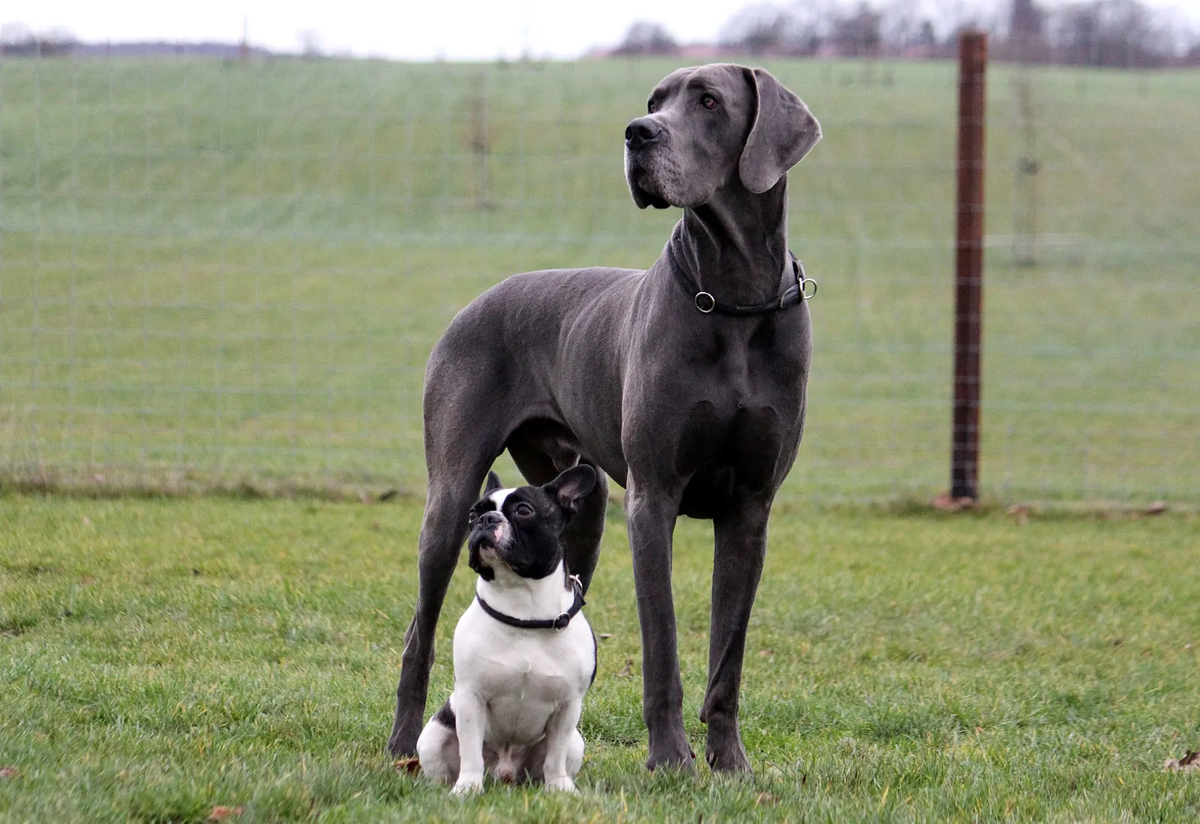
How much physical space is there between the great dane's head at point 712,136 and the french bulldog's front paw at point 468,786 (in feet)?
5.36

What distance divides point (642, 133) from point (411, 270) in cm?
886

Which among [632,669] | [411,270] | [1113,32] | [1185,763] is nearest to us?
[1185,763]

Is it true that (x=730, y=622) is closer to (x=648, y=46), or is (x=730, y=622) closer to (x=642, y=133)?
(x=642, y=133)

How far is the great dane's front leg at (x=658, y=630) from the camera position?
4023 mm

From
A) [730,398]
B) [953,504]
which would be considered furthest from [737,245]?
[953,504]

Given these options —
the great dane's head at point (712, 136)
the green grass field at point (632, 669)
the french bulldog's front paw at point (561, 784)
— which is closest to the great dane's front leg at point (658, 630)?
the green grass field at point (632, 669)

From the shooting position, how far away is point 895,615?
6.85m

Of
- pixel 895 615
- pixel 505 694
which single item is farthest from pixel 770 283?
pixel 895 615

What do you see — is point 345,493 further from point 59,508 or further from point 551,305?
point 551,305

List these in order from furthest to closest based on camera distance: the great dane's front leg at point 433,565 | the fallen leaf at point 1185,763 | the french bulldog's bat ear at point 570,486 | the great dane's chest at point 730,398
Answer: the great dane's front leg at point 433,565 < the fallen leaf at point 1185,763 < the french bulldog's bat ear at point 570,486 < the great dane's chest at point 730,398

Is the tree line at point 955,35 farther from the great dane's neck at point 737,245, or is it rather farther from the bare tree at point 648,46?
the great dane's neck at point 737,245

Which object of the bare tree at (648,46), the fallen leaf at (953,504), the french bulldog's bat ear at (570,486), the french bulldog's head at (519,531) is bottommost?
the fallen leaf at (953,504)

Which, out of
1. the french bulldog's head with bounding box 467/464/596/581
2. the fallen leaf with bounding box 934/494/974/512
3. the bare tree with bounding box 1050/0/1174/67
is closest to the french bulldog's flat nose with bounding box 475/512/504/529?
the french bulldog's head with bounding box 467/464/596/581

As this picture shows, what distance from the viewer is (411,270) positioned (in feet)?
40.6
